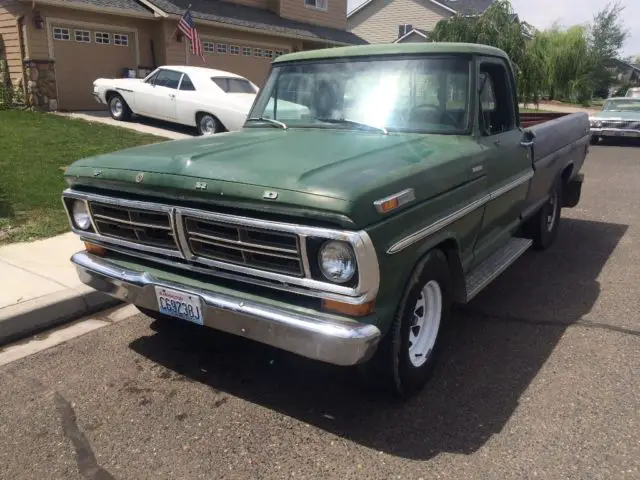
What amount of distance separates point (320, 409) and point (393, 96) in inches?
83.4

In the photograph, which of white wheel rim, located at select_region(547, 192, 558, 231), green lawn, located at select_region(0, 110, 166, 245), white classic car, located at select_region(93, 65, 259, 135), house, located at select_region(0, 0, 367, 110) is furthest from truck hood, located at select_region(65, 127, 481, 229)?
house, located at select_region(0, 0, 367, 110)

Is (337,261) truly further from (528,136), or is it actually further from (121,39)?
(121,39)

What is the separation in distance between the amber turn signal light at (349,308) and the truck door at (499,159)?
1419mm

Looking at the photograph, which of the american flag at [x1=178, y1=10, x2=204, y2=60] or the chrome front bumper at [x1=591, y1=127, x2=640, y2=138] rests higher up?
the american flag at [x1=178, y1=10, x2=204, y2=60]

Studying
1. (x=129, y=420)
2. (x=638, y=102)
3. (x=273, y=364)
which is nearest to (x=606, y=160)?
(x=638, y=102)

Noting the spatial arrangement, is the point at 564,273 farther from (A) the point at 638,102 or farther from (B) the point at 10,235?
(A) the point at 638,102

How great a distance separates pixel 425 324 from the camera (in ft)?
11.3

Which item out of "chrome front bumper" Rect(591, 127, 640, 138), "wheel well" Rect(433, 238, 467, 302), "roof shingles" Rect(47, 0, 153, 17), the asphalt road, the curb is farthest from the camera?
"chrome front bumper" Rect(591, 127, 640, 138)

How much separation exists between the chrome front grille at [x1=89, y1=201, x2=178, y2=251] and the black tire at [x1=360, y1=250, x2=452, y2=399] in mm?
1259

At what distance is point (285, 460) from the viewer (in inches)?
111

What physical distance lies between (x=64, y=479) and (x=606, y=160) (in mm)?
13984

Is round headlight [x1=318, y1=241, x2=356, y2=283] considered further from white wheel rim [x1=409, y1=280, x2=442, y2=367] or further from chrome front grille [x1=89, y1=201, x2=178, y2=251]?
chrome front grille [x1=89, y1=201, x2=178, y2=251]

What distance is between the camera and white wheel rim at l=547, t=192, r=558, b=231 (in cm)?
612

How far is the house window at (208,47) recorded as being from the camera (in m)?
18.4
